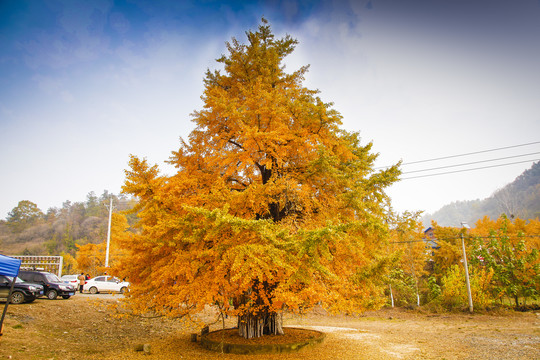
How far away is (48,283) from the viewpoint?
53.9 ft

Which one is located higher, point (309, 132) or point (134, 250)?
point (309, 132)

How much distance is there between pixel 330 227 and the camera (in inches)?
253

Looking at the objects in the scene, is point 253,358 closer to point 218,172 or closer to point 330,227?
point 330,227

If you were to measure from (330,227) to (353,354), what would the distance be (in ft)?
17.9

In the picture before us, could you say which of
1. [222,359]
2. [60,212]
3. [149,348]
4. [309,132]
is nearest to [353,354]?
[222,359]

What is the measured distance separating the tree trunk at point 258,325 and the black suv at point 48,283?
1262 centimetres

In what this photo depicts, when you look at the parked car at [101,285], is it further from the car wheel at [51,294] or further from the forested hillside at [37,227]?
the forested hillside at [37,227]

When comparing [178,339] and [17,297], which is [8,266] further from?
[17,297]

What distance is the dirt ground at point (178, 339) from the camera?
897 centimetres

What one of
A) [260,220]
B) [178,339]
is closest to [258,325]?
[178,339]

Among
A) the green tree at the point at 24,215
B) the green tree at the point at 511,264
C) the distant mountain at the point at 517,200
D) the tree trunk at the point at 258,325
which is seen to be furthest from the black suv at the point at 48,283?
the green tree at the point at 24,215

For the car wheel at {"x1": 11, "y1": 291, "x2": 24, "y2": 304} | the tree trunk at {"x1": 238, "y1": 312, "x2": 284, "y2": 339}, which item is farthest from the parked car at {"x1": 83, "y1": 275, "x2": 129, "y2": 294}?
the tree trunk at {"x1": 238, "y1": 312, "x2": 284, "y2": 339}

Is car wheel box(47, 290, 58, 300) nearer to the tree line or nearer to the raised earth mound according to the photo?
the raised earth mound

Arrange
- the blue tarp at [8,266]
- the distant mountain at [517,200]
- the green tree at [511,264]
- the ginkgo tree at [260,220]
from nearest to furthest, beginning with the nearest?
the ginkgo tree at [260,220] < the blue tarp at [8,266] < the green tree at [511,264] < the distant mountain at [517,200]
